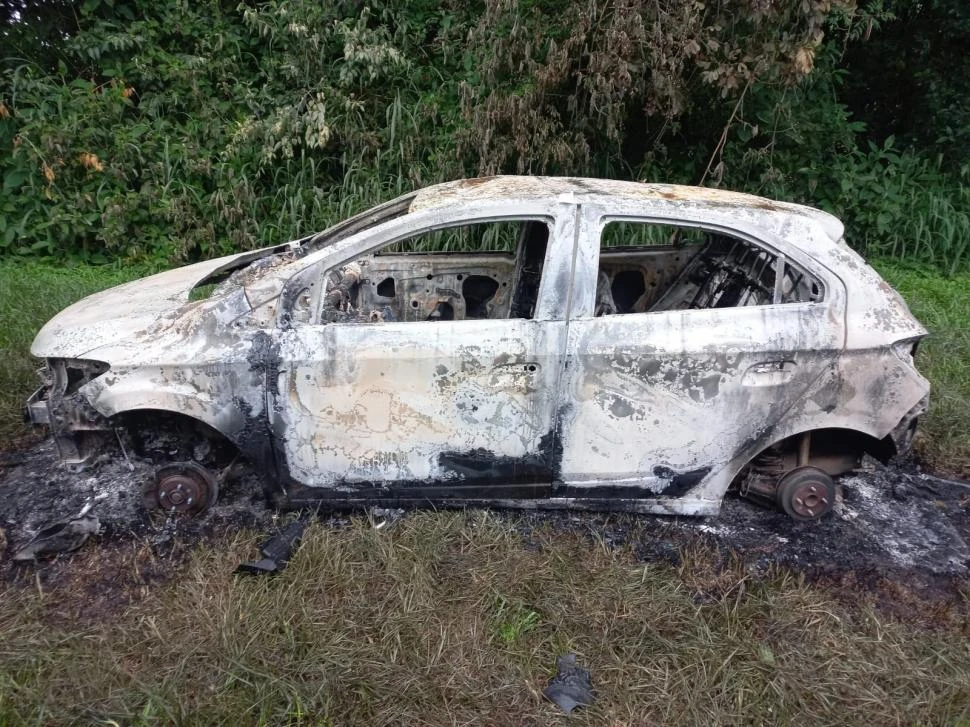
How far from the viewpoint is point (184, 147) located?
790 cm

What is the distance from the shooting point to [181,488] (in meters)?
3.74

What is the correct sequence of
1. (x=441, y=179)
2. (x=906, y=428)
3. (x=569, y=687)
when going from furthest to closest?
(x=441, y=179) < (x=906, y=428) < (x=569, y=687)

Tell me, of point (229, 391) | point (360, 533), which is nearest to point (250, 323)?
point (229, 391)

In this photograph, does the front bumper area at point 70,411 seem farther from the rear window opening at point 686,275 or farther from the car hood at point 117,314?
the rear window opening at point 686,275

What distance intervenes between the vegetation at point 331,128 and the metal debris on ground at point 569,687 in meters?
4.81

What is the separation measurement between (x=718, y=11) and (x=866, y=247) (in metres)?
3.47

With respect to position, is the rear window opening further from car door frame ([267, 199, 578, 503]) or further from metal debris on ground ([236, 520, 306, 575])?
metal debris on ground ([236, 520, 306, 575])

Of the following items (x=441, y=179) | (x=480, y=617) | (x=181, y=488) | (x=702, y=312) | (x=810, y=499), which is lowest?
(x=480, y=617)

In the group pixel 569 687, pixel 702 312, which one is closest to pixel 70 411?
pixel 569 687

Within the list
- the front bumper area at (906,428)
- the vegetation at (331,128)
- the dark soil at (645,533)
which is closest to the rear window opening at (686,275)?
the front bumper area at (906,428)

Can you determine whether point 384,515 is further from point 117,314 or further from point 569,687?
point 117,314

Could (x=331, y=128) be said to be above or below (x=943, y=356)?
above

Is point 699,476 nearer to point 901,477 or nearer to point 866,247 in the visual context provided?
point 901,477

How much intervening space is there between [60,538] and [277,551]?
3.34ft
